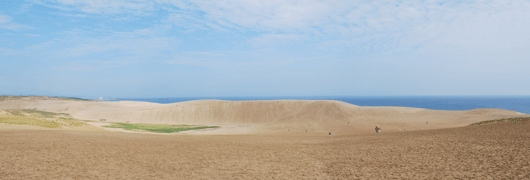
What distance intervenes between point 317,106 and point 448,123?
2092cm

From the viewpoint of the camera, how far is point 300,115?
5009 centimetres

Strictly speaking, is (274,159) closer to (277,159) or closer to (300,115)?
(277,159)

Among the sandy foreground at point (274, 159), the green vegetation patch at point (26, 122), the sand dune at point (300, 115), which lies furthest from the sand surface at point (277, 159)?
the sand dune at point (300, 115)

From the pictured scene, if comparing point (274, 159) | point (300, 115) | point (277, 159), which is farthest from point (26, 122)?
point (300, 115)

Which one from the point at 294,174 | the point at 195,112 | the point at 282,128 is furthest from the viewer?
the point at 195,112

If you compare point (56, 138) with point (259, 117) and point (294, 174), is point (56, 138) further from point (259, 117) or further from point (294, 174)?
point (259, 117)

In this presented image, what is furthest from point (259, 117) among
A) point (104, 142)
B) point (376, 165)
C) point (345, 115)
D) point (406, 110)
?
point (376, 165)

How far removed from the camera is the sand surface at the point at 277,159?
10.7 metres

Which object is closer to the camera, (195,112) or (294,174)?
(294,174)

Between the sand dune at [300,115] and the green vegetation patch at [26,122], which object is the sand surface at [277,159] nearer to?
the green vegetation patch at [26,122]

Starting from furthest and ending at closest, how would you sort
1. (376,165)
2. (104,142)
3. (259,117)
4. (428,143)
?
(259,117)
(104,142)
(428,143)
(376,165)

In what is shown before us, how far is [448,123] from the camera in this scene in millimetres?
37406

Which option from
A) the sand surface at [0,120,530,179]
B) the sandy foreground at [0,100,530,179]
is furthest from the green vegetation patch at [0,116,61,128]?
the sand surface at [0,120,530,179]

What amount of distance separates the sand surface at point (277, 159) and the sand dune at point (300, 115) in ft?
63.9
